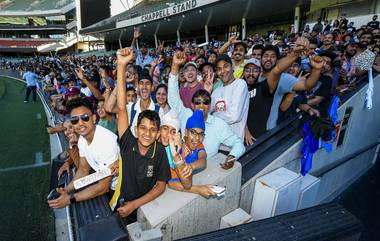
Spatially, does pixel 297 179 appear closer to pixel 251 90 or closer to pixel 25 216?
pixel 251 90

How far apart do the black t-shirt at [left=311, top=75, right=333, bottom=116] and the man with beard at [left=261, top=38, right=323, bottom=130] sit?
430 millimetres

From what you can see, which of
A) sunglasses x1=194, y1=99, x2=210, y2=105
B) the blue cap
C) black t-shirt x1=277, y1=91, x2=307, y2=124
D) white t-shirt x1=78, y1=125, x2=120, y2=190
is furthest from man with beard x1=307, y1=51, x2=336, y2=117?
white t-shirt x1=78, y1=125, x2=120, y2=190

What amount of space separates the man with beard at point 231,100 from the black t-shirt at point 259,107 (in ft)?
0.93

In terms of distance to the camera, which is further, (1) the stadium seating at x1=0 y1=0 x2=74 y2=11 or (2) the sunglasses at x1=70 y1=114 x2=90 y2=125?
(1) the stadium seating at x1=0 y1=0 x2=74 y2=11

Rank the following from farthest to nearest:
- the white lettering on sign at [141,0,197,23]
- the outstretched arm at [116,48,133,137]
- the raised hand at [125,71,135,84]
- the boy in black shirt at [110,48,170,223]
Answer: the white lettering on sign at [141,0,197,23]
the raised hand at [125,71,135,84]
the outstretched arm at [116,48,133,137]
the boy in black shirt at [110,48,170,223]

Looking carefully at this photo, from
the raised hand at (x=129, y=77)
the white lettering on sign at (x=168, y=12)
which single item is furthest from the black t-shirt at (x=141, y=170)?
the white lettering on sign at (x=168, y=12)

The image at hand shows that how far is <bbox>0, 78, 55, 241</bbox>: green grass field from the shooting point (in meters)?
3.53

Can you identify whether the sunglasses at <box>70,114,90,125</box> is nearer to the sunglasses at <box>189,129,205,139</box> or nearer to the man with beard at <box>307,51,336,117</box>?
the sunglasses at <box>189,129,205,139</box>

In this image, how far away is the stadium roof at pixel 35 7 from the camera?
65125 mm

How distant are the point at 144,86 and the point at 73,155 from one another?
1308mm

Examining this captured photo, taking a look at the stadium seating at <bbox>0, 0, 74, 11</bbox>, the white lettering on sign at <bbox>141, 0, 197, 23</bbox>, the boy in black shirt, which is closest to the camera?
the boy in black shirt

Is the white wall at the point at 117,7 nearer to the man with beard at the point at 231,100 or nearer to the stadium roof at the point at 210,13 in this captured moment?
the stadium roof at the point at 210,13

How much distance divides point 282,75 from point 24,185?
4992 mm

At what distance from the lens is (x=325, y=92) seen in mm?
3373
